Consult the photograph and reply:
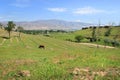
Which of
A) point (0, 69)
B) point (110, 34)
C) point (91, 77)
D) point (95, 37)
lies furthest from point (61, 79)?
point (110, 34)

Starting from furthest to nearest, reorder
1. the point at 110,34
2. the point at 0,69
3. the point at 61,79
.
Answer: the point at 110,34, the point at 0,69, the point at 61,79

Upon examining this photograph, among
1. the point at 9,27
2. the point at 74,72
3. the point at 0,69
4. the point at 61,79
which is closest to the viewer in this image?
the point at 61,79

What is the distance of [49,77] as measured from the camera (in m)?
19.8

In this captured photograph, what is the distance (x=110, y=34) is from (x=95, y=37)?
20.2 metres

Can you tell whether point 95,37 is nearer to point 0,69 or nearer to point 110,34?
point 110,34

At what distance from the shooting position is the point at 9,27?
153 metres

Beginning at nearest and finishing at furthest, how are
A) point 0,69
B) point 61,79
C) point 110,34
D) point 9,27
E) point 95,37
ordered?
1. point 61,79
2. point 0,69
3. point 9,27
4. point 95,37
5. point 110,34

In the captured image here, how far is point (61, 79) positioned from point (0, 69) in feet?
21.9

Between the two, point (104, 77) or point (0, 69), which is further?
point (0, 69)

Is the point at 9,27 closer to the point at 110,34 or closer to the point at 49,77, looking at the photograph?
the point at 110,34

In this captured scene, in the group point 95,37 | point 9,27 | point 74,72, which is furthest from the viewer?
point 95,37

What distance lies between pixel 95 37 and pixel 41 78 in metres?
151

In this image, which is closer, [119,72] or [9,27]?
[119,72]

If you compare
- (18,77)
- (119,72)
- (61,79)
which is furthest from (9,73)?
(119,72)
